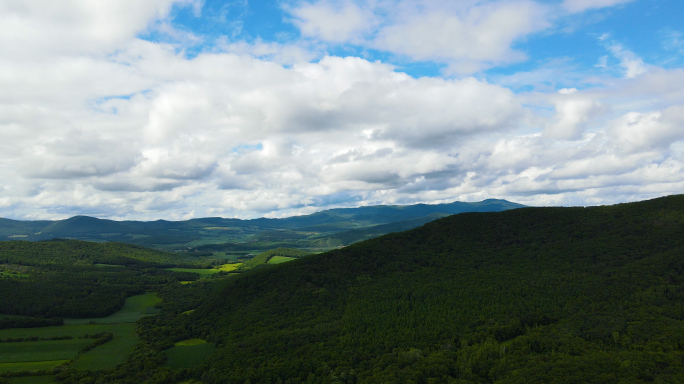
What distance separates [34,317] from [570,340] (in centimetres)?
23301

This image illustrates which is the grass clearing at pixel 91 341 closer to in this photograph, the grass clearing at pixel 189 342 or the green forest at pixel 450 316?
the green forest at pixel 450 316

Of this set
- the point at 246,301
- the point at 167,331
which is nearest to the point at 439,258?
the point at 246,301

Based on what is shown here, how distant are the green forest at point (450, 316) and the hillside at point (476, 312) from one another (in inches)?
22.1

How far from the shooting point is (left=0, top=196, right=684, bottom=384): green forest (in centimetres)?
8806

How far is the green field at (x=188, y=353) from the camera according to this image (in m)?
125

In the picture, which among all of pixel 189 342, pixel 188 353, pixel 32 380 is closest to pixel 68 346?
pixel 32 380

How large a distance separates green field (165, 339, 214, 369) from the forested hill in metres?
5.99

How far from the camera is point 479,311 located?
12312cm

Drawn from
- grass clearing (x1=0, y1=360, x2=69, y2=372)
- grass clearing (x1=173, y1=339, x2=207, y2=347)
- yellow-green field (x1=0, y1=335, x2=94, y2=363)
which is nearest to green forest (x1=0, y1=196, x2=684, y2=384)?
grass clearing (x1=173, y1=339, x2=207, y2=347)

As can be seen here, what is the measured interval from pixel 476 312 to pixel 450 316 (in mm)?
9557

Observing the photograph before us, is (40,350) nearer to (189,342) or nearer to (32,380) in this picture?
(32,380)

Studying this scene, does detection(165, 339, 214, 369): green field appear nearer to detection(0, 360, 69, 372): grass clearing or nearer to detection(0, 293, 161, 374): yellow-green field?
detection(0, 293, 161, 374): yellow-green field

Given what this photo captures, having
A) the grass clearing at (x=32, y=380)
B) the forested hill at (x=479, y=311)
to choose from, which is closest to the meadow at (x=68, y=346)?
the grass clearing at (x=32, y=380)

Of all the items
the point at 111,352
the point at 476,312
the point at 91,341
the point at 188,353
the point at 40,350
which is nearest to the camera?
the point at 476,312
